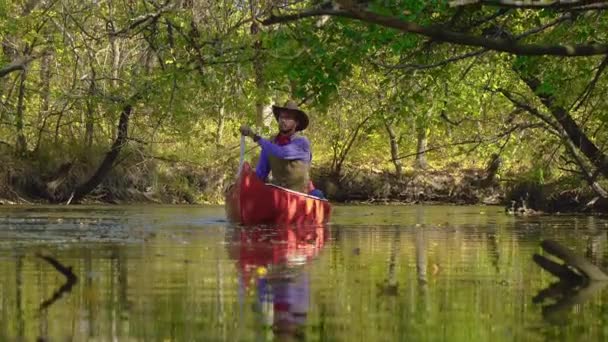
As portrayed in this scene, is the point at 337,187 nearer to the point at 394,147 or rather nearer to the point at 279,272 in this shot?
the point at 394,147

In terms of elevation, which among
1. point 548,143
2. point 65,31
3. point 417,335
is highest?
point 65,31

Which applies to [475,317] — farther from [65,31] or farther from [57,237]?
[65,31]

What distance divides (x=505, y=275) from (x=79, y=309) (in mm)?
4178

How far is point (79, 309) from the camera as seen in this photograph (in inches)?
304

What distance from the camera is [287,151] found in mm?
21766

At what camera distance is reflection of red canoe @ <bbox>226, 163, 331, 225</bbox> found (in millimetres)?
21516

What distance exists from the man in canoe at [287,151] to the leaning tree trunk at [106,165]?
12.2 metres

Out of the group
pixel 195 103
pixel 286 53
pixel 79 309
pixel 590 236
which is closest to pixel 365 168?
pixel 195 103

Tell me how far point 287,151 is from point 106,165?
45.2ft

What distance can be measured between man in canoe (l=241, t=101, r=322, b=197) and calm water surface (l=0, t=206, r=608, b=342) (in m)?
4.56

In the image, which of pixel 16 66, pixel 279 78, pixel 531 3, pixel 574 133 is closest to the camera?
pixel 531 3

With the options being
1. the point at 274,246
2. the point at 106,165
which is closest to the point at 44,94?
the point at 106,165

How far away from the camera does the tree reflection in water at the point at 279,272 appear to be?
7.32 metres

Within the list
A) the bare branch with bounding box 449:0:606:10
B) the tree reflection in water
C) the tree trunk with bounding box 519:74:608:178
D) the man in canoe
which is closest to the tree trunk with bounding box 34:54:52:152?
the man in canoe
